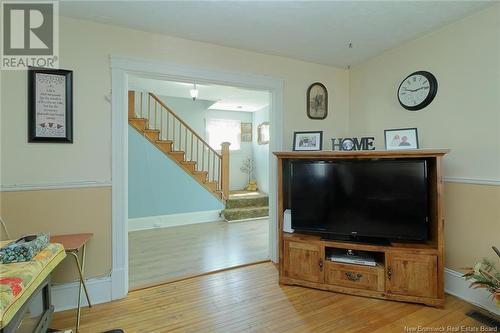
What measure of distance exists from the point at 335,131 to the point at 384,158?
106 centimetres

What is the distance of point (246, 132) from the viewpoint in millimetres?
6688

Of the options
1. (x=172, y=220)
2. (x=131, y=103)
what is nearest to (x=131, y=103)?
(x=131, y=103)

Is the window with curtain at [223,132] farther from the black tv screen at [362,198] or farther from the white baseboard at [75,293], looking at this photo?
the white baseboard at [75,293]

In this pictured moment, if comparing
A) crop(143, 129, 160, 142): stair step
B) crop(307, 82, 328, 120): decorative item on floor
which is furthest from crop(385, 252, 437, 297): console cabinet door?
crop(143, 129, 160, 142): stair step

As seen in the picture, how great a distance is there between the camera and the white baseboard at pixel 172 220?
4430mm

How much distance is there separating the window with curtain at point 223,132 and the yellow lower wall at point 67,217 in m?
4.22

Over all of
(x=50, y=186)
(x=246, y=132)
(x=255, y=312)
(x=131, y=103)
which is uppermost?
(x=131, y=103)

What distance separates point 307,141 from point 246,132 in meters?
4.03

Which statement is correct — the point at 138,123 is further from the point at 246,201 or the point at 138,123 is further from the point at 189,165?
the point at 246,201

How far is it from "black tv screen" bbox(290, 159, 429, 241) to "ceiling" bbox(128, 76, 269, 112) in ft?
6.73

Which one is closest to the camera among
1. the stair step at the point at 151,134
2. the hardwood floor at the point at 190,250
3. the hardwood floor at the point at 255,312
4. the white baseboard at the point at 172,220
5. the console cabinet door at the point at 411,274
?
the hardwood floor at the point at 255,312

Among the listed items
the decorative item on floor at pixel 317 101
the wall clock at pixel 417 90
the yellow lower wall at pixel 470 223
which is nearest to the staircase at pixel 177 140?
the decorative item on floor at pixel 317 101

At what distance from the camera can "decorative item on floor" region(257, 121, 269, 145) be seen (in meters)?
6.06

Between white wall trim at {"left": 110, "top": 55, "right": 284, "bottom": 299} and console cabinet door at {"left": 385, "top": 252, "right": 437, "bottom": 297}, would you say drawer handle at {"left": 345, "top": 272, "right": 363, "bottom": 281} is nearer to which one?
console cabinet door at {"left": 385, "top": 252, "right": 437, "bottom": 297}
